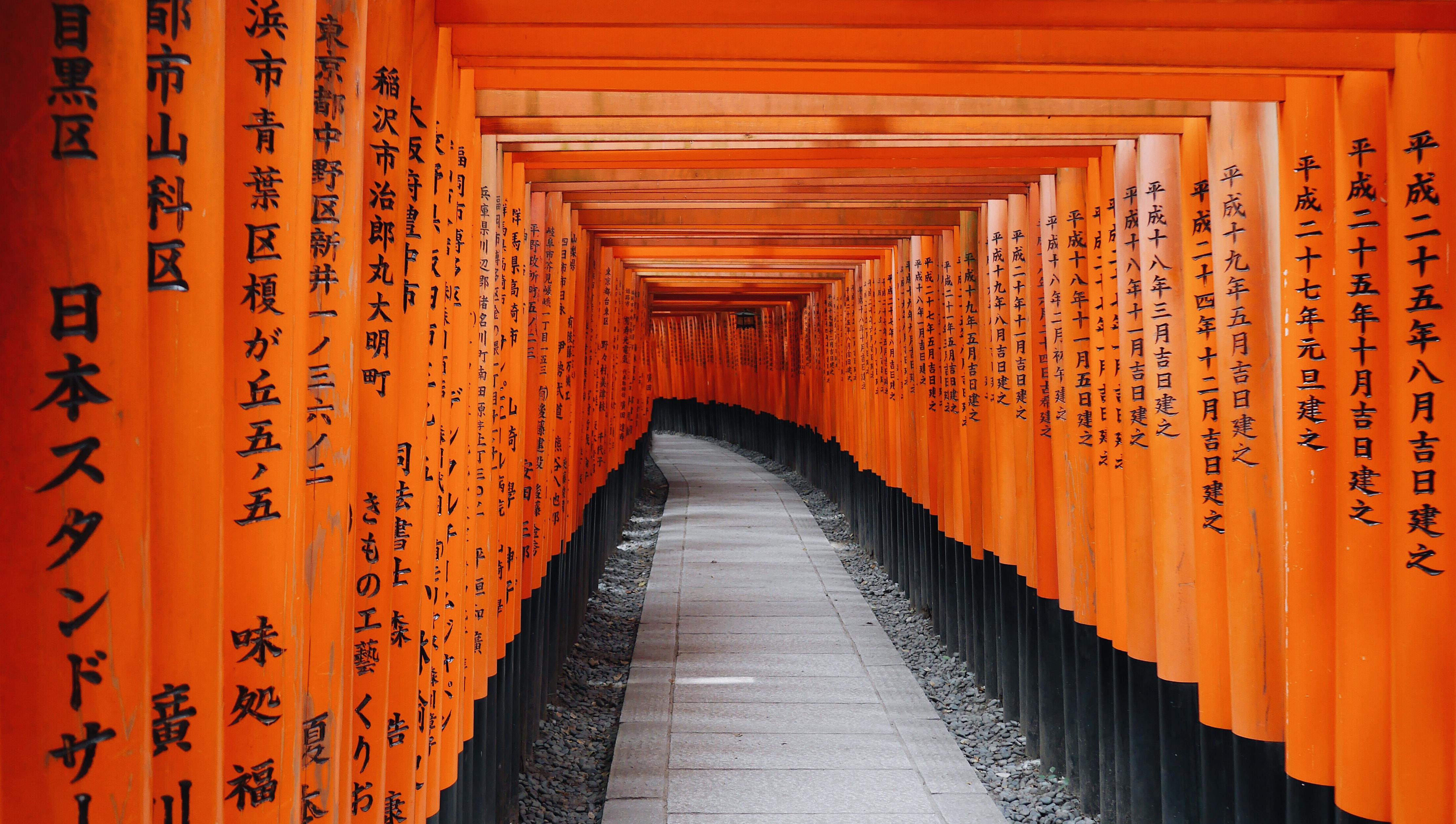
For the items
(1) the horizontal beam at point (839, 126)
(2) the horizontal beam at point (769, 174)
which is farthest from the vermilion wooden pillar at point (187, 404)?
(2) the horizontal beam at point (769, 174)

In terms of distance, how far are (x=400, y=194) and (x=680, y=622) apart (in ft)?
20.6

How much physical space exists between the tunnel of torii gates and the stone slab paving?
66 cm

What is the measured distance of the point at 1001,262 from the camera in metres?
6.21

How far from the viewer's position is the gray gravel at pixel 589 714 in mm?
5301

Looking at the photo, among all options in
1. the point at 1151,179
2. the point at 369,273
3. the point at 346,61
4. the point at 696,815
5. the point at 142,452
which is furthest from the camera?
the point at 696,815

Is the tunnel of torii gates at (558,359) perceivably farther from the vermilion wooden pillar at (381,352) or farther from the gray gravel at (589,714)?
the gray gravel at (589,714)

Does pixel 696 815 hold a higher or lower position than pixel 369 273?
lower

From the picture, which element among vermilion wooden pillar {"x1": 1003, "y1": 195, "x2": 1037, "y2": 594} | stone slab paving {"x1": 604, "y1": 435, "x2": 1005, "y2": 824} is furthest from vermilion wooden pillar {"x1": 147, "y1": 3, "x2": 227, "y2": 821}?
vermilion wooden pillar {"x1": 1003, "y1": 195, "x2": 1037, "y2": 594}

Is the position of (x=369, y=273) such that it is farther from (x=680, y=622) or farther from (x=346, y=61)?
(x=680, y=622)

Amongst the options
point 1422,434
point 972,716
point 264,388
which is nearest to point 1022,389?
point 972,716

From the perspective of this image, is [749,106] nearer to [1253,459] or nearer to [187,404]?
[1253,459]

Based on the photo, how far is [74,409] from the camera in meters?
1.24

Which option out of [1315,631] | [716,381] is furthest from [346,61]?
[716,381]

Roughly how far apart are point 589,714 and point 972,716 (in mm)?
2443
